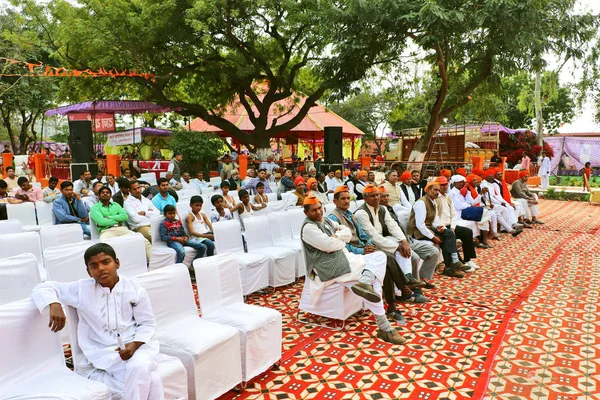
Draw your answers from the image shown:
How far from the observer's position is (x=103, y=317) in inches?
103

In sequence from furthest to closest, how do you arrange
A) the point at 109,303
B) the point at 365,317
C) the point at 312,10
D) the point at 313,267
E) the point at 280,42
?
1. the point at 280,42
2. the point at 312,10
3. the point at 365,317
4. the point at 313,267
5. the point at 109,303

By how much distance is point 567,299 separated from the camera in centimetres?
518

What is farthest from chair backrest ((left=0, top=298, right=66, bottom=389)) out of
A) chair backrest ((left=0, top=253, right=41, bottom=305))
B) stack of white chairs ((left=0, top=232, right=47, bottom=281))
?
stack of white chairs ((left=0, top=232, right=47, bottom=281))

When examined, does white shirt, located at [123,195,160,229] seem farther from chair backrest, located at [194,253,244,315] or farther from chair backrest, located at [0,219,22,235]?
chair backrest, located at [194,253,244,315]

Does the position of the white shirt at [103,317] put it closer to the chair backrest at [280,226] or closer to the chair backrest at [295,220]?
the chair backrest at [280,226]

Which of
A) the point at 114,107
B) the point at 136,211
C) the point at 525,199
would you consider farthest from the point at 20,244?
the point at 114,107

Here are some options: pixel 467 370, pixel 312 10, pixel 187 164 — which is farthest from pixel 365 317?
pixel 312 10

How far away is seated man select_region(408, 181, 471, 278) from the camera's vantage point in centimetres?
580

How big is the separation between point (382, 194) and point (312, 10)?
9502mm

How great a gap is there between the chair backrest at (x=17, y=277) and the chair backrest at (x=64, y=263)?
13 centimetres

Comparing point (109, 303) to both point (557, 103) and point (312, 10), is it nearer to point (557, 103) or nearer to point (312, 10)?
point (312, 10)

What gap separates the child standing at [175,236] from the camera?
545 centimetres

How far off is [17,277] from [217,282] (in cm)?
147

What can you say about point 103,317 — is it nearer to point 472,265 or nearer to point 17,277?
point 17,277
